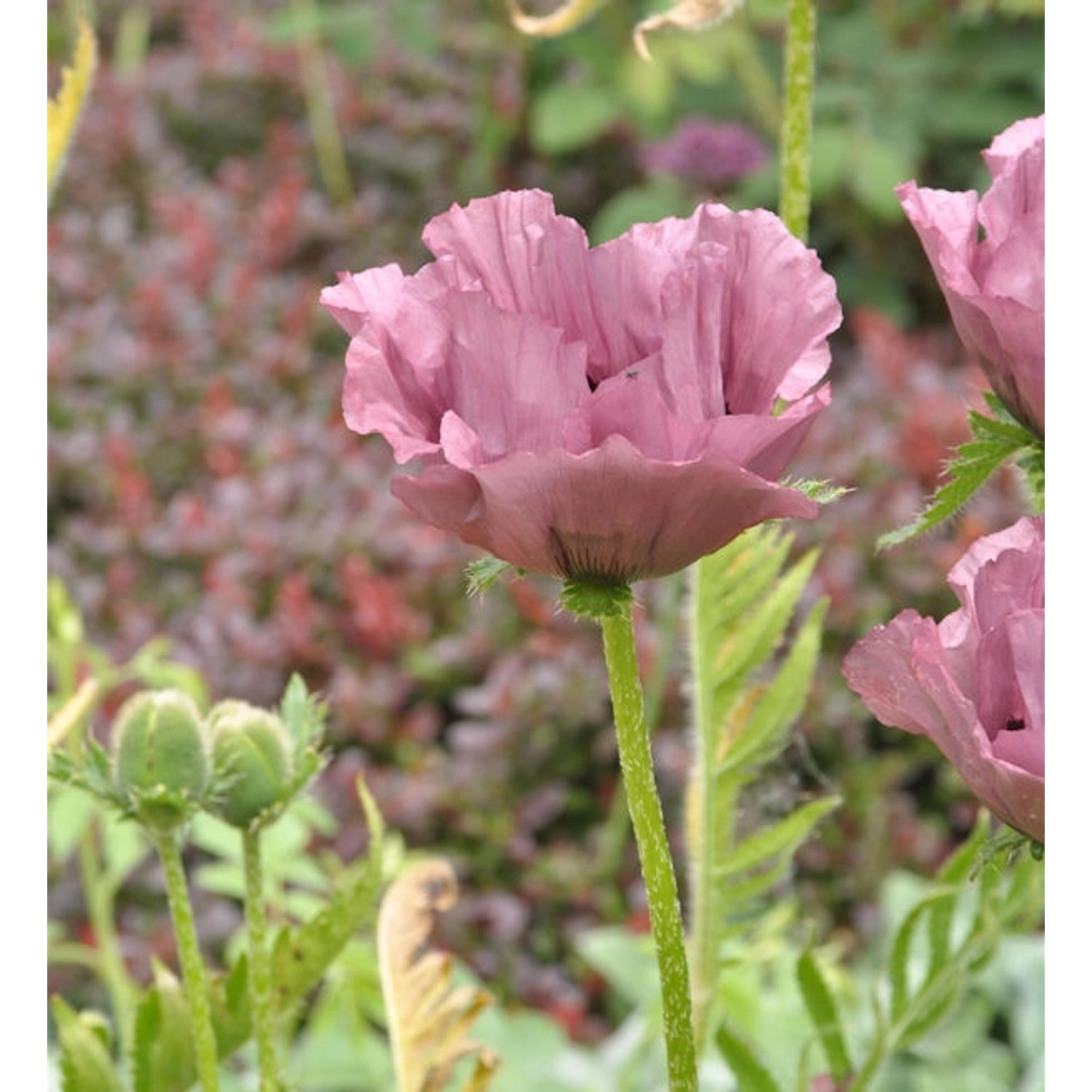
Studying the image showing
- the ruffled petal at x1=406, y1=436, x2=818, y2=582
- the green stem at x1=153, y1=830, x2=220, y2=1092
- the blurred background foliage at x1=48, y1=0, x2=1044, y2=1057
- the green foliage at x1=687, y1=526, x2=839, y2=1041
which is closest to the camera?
the ruffled petal at x1=406, y1=436, x2=818, y2=582

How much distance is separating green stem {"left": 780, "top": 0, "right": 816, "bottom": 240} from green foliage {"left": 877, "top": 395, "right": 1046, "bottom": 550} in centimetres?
9

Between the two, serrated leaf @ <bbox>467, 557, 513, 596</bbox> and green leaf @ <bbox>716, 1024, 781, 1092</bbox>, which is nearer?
serrated leaf @ <bbox>467, 557, 513, 596</bbox>

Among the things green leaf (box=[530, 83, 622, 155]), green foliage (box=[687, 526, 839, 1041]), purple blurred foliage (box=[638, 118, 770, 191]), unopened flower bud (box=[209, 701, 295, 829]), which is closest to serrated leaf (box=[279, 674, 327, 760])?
unopened flower bud (box=[209, 701, 295, 829])

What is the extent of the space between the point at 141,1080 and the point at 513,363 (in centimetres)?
21

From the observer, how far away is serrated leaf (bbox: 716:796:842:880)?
495 millimetres

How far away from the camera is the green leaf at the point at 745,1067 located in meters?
0.47

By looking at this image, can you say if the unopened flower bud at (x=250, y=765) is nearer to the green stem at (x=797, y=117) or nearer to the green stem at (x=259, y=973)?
the green stem at (x=259, y=973)

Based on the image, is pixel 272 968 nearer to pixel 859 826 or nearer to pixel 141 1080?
pixel 141 1080

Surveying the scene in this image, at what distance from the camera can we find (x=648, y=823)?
0.32 meters

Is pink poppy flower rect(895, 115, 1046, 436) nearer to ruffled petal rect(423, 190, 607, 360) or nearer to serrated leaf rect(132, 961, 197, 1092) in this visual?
ruffled petal rect(423, 190, 607, 360)

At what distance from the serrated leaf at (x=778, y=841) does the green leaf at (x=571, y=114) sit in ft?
4.95

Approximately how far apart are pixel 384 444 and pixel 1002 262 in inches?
56.7

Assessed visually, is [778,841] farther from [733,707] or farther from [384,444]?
[384,444]
